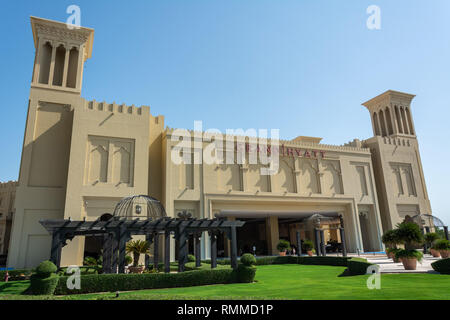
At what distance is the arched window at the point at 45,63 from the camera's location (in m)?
30.0

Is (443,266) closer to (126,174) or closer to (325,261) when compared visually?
(325,261)

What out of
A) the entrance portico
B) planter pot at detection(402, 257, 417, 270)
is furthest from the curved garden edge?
the entrance portico

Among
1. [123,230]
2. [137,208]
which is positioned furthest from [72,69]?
[123,230]

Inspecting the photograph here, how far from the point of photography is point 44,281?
42.9 feet

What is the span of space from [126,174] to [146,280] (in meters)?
15.8

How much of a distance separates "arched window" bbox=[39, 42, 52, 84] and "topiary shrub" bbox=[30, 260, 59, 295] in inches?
884

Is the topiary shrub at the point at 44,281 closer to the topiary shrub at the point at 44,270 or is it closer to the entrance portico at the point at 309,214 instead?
the topiary shrub at the point at 44,270

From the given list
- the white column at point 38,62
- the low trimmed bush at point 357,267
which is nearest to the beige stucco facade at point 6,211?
the white column at point 38,62

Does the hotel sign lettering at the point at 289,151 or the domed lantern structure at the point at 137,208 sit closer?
the domed lantern structure at the point at 137,208

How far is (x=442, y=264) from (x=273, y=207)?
65.5ft

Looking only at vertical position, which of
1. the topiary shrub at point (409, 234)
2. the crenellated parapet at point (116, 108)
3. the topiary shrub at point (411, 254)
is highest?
the crenellated parapet at point (116, 108)

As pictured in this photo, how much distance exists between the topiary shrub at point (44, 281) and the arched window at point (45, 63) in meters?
22.5

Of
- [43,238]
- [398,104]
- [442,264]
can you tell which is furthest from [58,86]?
[398,104]

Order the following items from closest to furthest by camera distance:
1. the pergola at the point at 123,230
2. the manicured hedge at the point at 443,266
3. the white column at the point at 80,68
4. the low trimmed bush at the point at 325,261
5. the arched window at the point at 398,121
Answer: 1. the pergola at the point at 123,230
2. the manicured hedge at the point at 443,266
3. the low trimmed bush at the point at 325,261
4. the white column at the point at 80,68
5. the arched window at the point at 398,121
